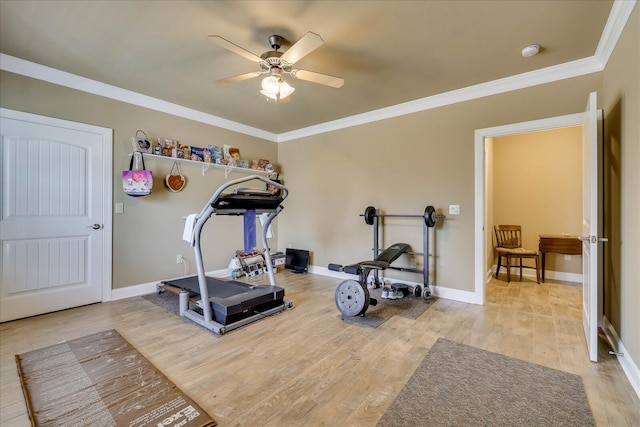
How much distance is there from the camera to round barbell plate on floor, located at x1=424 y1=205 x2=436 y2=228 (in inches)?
143

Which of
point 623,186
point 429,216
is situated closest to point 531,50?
point 623,186

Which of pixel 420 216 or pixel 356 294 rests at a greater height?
pixel 420 216

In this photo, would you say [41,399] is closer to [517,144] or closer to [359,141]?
[359,141]

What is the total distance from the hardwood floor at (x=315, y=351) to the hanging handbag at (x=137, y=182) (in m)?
1.40

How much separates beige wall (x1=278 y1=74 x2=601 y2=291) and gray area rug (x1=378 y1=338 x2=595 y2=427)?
5.45 ft

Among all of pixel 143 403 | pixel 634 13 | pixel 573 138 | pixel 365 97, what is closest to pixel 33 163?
pixel 143 403

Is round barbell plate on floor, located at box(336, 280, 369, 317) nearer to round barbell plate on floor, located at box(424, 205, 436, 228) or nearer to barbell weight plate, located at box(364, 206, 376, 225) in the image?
round barbell plate on floor, located at box(424, 205, 436, 228)

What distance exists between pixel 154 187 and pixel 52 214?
3.69 ft

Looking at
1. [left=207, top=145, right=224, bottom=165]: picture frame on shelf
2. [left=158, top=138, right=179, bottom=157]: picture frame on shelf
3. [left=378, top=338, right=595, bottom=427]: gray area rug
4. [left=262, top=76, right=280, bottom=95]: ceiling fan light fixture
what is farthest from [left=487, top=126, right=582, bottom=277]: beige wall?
[left=158, top=138, right=179, bottom=157]: picture frame on shelf

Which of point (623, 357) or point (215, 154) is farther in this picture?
point (215, 154)

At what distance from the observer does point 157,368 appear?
6.82 feet

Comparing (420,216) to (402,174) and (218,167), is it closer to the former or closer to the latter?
(402,174)

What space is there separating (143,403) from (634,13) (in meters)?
4.06

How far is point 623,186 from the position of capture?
213 cm
